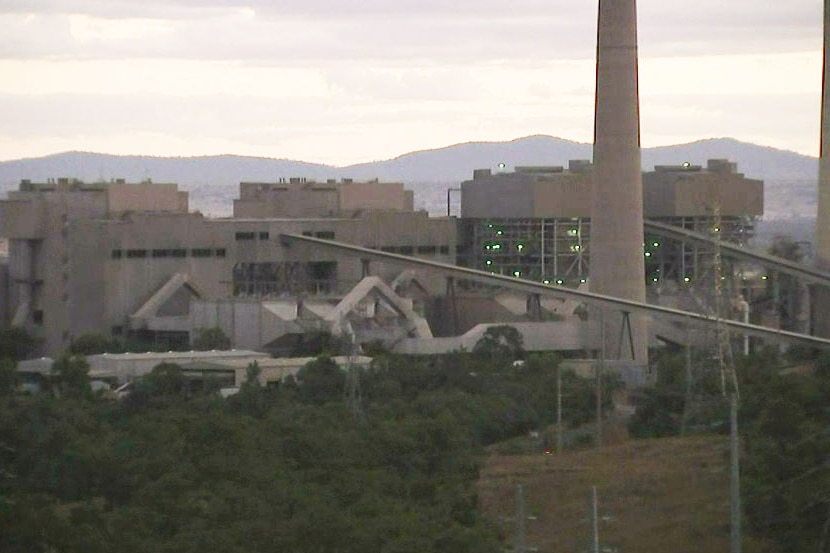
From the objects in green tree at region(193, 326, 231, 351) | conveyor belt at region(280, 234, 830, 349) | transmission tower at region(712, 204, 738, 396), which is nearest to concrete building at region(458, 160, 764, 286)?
conveyor belt at region(280, 234, 830, 349)

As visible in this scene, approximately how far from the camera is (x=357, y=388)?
190ft

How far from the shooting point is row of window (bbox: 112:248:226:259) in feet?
265

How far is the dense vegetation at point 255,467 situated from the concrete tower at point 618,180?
656 inches

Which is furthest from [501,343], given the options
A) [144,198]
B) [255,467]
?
[255,467]

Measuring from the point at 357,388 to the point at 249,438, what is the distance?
18.8 m

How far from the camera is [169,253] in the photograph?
82250mm

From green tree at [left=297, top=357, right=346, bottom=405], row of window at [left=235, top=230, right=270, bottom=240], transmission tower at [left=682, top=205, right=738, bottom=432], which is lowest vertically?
green tree at [left=297, top=357, right=346, bottom=405]

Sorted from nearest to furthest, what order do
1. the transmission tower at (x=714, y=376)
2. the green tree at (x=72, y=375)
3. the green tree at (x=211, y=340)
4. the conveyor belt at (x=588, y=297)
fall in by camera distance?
the transmission tower at (x=714, y=376) → the green tree at (x=72, y=375) → the conveyor belt at (x=588, y=297) → the green tree at (x=211, y=340)

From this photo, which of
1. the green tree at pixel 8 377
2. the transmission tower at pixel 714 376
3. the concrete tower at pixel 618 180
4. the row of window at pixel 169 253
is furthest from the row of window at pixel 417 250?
the green tree at pixel 8 377

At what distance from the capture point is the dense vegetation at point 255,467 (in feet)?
101

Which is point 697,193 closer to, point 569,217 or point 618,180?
point 569,217

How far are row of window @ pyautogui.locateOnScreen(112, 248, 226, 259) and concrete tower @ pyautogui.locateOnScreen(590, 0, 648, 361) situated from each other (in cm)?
1517

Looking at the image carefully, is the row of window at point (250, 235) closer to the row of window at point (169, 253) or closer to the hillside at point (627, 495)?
the row of window at point (169, 253)

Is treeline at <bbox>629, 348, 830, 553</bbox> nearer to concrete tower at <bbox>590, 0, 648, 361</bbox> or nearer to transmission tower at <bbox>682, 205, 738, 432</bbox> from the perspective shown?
transmission tower at <bbox>682, 205, 738, 432</bbox>
